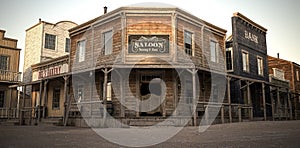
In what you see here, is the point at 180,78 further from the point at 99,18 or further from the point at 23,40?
the point at 23,40

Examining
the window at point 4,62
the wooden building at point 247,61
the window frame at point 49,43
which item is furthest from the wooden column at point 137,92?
the window at point 4,62

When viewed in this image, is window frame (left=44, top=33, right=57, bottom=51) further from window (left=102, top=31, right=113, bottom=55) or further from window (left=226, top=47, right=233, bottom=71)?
window (left=226, top=47, right=233, bottom=71)

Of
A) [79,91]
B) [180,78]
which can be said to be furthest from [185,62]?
[79,91]

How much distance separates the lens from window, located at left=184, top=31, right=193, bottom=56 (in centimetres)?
1556

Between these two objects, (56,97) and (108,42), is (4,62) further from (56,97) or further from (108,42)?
(108,42)

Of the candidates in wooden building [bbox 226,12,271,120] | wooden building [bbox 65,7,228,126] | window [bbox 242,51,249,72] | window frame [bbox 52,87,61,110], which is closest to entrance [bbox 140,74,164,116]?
wooden building [bbox 65,7,228,126]

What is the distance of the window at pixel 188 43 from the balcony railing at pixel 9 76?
14.7 meters

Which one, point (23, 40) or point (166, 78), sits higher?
point (23, 40)

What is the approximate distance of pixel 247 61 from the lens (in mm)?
20406

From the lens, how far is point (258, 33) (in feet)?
73.8

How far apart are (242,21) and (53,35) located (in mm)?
16880

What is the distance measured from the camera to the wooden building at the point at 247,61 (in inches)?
744

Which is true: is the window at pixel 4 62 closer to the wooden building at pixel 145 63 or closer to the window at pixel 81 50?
the window at pixel 81 50

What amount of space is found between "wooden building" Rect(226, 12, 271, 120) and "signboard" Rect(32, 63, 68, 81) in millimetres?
11950
